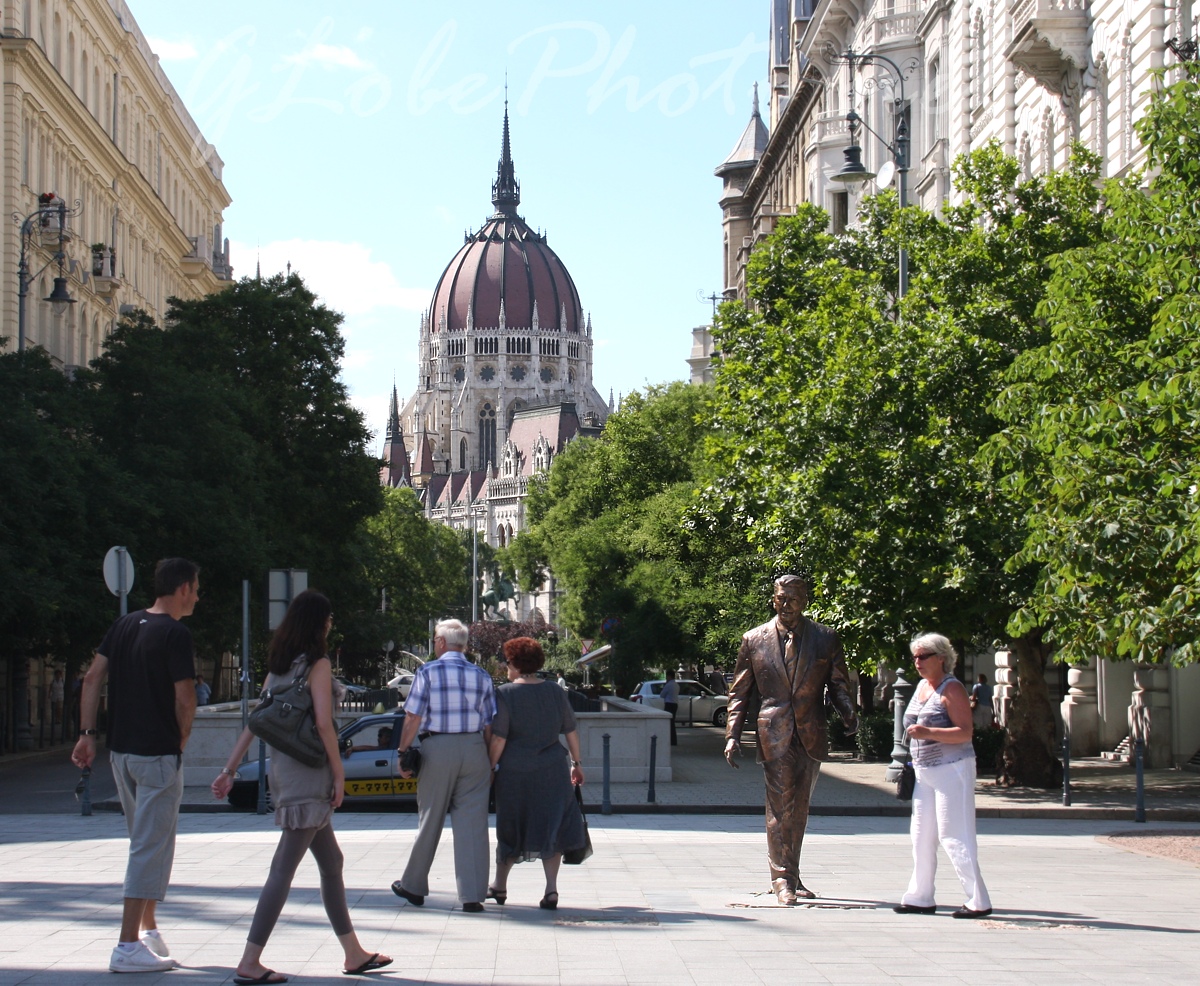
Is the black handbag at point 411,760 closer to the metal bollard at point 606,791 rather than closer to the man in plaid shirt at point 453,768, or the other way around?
the man in plaid shirt at point 453,768

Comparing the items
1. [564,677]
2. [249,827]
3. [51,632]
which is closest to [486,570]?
[564,677]

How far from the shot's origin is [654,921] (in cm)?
989

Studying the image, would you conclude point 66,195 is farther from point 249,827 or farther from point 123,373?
point 249,827

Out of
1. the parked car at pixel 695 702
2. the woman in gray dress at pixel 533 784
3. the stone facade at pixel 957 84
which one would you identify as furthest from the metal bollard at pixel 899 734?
the parked car at pixel 695 702

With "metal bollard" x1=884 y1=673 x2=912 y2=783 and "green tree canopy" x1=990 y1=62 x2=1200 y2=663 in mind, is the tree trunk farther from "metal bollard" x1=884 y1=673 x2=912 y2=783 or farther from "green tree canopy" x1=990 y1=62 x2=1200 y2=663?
"green tree canopy" x1=990 y1=62 x2=1200 y2=663

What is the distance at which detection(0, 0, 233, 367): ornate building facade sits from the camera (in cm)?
3881

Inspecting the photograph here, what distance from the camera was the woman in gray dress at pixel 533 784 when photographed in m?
10.3

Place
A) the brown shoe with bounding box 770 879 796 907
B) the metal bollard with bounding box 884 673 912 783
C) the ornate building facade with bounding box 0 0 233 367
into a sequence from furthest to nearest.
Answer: the ornate building facade with bounding box 0 0 233 367 → the metal bollard with bounding box 884 673 912 783 → the brown shoe with bounding box 770 879 796 907

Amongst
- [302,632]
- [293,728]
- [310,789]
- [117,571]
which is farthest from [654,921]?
[117,571]

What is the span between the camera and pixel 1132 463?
14805mm

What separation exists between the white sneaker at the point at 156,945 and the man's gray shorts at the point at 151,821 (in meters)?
0.19

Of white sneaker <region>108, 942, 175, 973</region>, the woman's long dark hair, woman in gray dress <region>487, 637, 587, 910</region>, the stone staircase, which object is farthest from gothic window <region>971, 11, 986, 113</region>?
white sneaker <region>108, 942, 175, 973</region>

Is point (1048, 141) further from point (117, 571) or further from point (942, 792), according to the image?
point (942, 792)

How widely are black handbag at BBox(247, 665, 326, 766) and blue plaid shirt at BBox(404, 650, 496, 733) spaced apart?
179 centimetres
